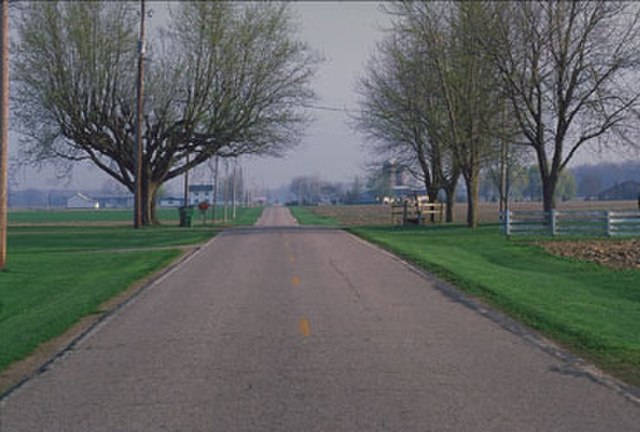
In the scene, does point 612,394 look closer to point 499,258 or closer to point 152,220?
point 499,258

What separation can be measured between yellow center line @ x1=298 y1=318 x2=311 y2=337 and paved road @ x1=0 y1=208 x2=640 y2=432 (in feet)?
0.19

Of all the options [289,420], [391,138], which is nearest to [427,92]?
[391,138]

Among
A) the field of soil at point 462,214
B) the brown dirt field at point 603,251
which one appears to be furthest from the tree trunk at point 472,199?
the brown dirt field at point 603,251

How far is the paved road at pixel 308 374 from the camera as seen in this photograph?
806 cm

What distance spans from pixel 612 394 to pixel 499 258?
20219 millimetres

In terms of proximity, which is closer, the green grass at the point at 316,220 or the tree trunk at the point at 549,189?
the tree trunk at the point at 549,189

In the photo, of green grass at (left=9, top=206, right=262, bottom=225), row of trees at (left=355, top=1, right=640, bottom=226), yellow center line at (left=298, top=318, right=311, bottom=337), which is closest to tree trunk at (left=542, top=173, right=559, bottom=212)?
row of trees at (left=355, top=1, right=640, bottom=226)

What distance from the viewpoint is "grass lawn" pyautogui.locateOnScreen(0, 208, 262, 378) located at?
1426cm

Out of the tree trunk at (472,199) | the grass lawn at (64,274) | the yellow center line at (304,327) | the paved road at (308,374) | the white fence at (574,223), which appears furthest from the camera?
the tree trunk at (472,199)

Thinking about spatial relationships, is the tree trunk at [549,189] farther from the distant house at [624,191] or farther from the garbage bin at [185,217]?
the distant house at [624,191]

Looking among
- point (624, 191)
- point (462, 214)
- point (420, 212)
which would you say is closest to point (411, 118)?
point (420, 212)

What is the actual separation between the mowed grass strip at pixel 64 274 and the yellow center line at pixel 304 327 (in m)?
3.56

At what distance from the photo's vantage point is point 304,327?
13.4m

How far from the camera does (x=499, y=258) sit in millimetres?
29156
